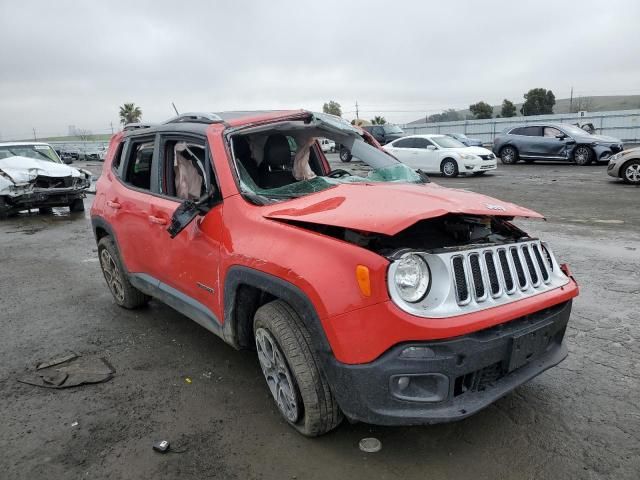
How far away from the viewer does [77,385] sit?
142 inches

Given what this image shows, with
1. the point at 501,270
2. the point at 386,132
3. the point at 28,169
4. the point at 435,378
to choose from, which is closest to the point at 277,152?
the point at 501,270

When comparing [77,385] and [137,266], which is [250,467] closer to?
[77,385]

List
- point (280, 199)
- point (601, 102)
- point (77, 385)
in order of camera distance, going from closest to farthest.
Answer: point (280, 199) < point (77, 385) < point (601, 102)

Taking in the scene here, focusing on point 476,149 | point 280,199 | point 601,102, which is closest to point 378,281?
point 280,199

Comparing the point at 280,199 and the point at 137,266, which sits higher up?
the point at 280,199

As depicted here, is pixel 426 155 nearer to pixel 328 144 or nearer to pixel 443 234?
pixel 328 144

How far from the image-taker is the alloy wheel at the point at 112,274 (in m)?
4.98

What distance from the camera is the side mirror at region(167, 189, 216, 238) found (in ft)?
10.8

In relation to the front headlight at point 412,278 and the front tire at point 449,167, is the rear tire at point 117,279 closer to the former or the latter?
the front headlight at point 412,278

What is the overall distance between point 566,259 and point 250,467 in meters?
5.15

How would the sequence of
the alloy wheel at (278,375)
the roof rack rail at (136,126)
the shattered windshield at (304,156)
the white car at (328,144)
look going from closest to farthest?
the alloy wheel at (278,375), the shattered windshield at (304,156), the white car at (328,144), the roof rack rail at (136,126)

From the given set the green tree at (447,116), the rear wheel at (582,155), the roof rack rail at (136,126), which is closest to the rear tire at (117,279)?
the roof rack rail at (136,126)

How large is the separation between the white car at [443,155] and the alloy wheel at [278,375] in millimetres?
13989

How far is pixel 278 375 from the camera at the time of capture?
114 inches
